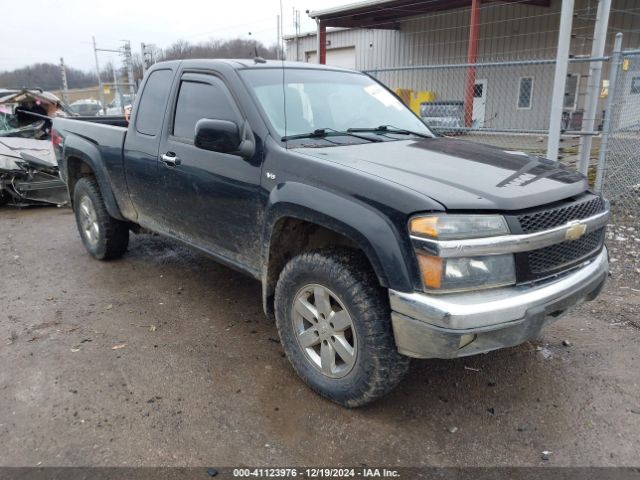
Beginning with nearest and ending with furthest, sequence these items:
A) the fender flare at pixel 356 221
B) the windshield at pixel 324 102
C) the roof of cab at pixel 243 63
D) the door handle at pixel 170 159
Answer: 1. the fender flare at pixel 356 221
2. the windshield at pixel 324 102
3. the roof of cab at pixel 243 63
4. the door handle at pixel 170 159

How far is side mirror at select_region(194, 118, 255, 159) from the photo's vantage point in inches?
122

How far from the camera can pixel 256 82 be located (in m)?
3.54

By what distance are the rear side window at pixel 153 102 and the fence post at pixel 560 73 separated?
4245 mm

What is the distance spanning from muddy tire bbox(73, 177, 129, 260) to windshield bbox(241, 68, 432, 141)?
2451 millimetres

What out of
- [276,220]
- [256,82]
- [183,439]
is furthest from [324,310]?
[256,82]

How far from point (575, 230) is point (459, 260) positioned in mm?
774

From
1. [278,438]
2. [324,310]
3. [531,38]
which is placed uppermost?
[531,38]

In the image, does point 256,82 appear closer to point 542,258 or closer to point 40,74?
point 542,258

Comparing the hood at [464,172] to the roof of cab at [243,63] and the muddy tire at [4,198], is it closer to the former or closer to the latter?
the roof of cab at [243,63]

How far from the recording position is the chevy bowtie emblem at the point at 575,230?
268cm

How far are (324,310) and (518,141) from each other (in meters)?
6.98

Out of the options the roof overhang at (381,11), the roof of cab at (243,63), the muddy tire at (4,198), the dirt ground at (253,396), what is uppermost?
the roof overhang at (381,11)

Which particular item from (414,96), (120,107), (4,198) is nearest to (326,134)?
(4,198)

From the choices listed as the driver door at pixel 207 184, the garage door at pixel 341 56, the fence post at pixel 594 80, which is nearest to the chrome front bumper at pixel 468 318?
the driver door at pixel 207 184
